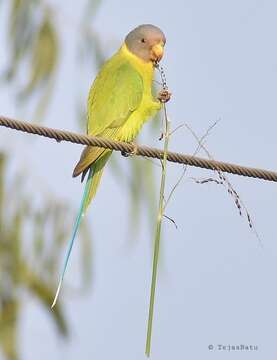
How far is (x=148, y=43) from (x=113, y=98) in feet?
1.23

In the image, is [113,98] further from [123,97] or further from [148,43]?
[148,43]

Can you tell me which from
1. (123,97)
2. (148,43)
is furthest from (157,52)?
(123,97)

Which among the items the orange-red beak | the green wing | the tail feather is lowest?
the tail feather

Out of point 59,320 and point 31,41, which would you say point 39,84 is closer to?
point 31,41

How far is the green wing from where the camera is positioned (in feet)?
15.7

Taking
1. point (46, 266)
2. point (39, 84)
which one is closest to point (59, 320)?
point (46, 266)

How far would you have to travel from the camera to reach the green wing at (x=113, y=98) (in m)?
4.78

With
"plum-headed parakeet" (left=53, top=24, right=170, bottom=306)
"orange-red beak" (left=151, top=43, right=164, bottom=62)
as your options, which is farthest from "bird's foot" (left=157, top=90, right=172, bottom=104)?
"orange-red beak" (left=151, top=43, right=164, bottom=62)

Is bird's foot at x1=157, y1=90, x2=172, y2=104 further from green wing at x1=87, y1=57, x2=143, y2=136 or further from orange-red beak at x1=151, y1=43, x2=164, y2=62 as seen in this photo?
orange-red beak at x1=151, y1=43, x2=164, y2=62

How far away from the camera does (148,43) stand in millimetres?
5113

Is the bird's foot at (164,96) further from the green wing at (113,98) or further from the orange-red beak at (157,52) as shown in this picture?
the orange-red beak at (157,52)

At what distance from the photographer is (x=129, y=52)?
5.15 metres

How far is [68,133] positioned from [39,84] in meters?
2.37

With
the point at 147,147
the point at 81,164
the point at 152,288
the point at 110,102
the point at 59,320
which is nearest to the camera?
the point at 152,288
